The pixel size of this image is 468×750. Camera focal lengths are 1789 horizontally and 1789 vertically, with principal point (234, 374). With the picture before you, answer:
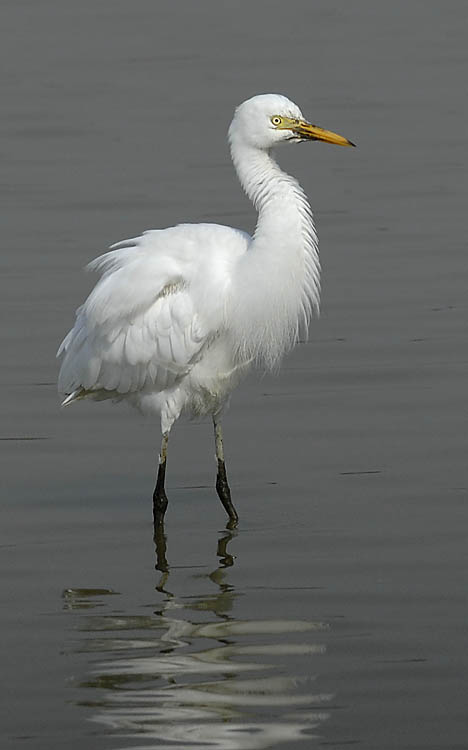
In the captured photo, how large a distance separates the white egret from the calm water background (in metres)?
0.62

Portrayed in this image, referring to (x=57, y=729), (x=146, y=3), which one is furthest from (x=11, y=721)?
(x=146, y=3)

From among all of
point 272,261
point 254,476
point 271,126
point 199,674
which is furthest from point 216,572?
point 271,126

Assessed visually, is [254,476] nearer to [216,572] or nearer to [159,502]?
[159,502]

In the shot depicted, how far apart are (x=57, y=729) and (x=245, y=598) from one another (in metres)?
1.65

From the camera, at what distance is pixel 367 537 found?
844cm

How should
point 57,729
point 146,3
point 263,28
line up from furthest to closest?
point 146,3, point 263,28, point 57,729

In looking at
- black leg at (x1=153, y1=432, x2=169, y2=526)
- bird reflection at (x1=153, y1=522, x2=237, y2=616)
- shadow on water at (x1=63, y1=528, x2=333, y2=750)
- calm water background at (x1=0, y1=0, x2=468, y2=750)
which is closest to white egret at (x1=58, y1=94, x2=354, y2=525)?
black leg at (x1=153, y1=432, x2=169, y2=526)

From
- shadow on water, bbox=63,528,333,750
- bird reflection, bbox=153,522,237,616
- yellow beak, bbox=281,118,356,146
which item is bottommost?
shadow on water, bbox=63,528,333,750

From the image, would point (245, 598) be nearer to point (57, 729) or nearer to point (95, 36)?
point (57, 729)

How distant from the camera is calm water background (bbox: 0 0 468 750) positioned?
6.55 m

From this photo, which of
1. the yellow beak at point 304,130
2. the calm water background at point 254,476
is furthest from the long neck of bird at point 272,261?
the calm water background at point 254,476

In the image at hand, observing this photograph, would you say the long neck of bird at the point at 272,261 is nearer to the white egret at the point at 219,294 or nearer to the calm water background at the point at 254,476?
the white egret at the point at 219,294

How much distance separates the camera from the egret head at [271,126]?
30.2 feet

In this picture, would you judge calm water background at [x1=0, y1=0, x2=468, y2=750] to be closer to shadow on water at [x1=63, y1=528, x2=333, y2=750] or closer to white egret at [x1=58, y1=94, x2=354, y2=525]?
shadow on water at [x1=63, y1=528, x2=333, y2=750]
